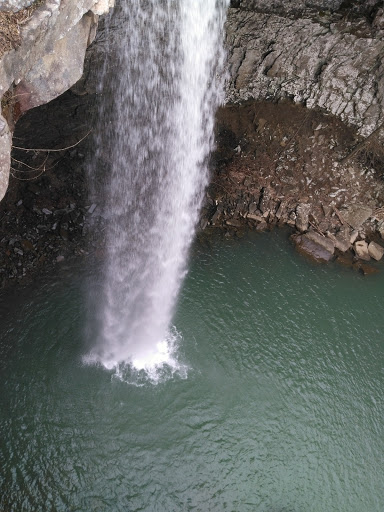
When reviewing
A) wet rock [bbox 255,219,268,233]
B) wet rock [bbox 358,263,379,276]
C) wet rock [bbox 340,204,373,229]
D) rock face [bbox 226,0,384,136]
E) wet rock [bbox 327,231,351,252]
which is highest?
rock face [bbox 226,0,384,136]

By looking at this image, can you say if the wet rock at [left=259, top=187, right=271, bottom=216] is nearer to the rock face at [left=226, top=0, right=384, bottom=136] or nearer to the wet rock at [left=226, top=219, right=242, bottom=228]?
the wet rock at [left=226, top=219, right=242, bottom=228]

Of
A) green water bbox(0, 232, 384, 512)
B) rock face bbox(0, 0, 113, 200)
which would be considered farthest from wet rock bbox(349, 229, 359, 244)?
rock face bbox(0, 0, 113, 200)

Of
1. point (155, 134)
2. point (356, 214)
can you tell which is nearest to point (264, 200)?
point (356, 214)

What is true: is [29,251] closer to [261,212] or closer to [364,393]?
[261,212]

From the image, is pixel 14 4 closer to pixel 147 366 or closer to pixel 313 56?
→ pixel 147 366

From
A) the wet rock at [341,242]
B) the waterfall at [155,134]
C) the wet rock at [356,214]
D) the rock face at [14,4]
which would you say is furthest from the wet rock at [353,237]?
the rock face at [14,4]

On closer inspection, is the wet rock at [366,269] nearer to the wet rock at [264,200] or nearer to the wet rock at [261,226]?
the wet rock at [261,226]
